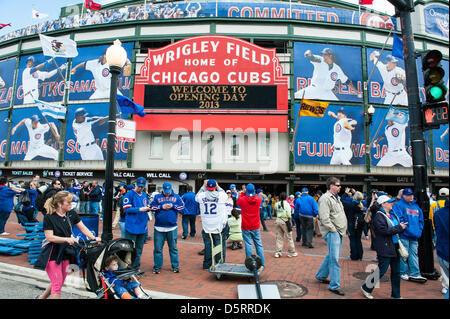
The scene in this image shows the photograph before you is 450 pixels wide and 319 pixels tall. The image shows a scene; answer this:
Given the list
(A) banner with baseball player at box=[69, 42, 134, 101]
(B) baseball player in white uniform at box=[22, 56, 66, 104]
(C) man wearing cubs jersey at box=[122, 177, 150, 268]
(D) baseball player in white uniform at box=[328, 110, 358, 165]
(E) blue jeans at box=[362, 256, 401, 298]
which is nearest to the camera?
(E) blue jeans at box=[362, 256, 401, 298]

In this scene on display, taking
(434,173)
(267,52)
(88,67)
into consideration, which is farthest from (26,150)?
(434,173)

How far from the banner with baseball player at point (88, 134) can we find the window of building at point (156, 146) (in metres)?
2.18

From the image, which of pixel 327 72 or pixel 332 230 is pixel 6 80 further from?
pixel 332 230

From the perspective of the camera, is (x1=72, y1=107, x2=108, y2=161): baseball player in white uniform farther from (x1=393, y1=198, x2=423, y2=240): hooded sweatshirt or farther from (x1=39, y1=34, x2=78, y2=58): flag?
(x1=393, y1=198, x2=423, y2=240): hooded sweatshirt

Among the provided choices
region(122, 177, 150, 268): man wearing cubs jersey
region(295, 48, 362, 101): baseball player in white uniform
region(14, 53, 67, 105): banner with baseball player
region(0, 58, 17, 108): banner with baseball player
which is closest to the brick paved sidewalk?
region(122, 177, 150, 268): man wearing cubs jersey

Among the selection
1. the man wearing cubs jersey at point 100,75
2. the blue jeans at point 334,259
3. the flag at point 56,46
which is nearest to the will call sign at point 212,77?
the man wearing cubs jersey at point 100,75

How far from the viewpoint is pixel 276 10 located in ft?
70.5

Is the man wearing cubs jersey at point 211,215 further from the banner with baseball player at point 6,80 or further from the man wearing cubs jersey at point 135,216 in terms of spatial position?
the banner with baseball player at point 6,80

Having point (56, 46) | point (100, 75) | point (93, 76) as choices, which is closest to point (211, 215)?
point (56, 46)

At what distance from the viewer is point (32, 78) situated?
22.7 m

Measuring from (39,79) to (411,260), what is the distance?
27.9 metres

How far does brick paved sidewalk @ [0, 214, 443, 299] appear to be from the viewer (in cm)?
469

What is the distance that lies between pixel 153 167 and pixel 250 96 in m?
9.07

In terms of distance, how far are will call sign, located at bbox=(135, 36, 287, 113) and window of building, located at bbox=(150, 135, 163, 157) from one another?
2401 mm
